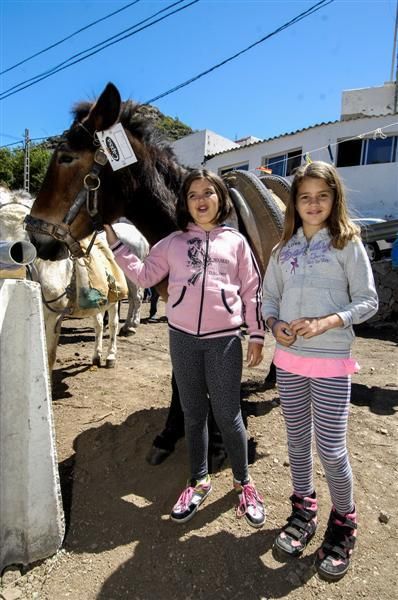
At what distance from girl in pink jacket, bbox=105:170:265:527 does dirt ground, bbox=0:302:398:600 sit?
18 cm

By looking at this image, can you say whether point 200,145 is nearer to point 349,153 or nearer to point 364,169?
point 349,153

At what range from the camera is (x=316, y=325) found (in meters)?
1.64

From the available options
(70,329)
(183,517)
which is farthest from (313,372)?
(70,329)

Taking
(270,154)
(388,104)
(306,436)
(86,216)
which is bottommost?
(306,436)

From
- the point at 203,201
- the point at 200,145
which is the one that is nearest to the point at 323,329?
the point at 203,201

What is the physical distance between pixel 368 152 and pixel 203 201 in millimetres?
14046

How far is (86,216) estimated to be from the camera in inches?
87.4

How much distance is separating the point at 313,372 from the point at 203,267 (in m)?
0.73

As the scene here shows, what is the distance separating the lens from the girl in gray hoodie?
5.67ft

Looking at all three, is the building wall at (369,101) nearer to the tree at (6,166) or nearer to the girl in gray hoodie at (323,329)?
the girl in gray hoodie at (323,329)

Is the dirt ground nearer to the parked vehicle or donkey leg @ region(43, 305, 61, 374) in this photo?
donkey leg @ region(43, 305, 61, 374)

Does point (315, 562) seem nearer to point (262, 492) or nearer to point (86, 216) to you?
point (262, 492)

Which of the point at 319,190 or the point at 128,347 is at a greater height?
the point at 319,190

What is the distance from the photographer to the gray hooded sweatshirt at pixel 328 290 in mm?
1699
